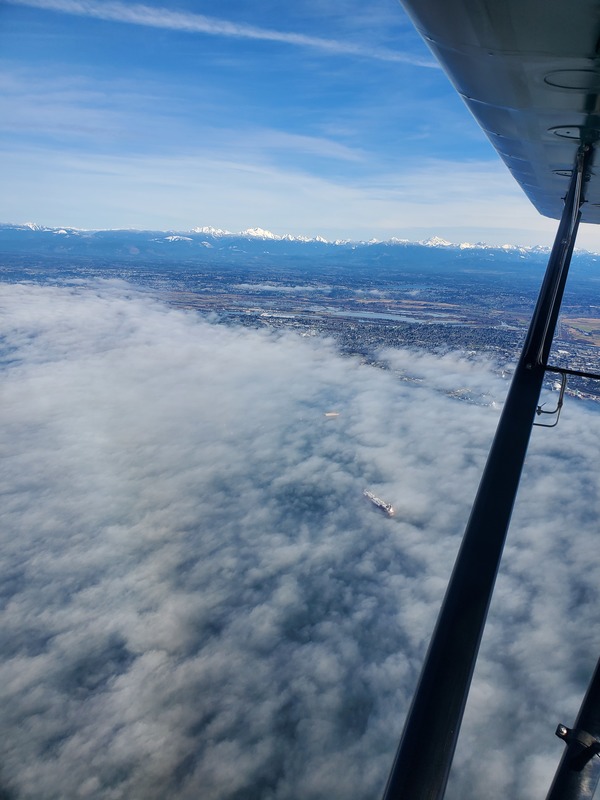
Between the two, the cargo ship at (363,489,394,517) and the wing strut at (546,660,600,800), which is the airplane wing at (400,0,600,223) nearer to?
the wing strut at (546,660,600,800)

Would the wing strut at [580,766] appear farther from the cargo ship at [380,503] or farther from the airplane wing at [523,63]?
the cargo ship at [380,503]

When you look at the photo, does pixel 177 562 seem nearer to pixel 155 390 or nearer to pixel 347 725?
pixel 347 725

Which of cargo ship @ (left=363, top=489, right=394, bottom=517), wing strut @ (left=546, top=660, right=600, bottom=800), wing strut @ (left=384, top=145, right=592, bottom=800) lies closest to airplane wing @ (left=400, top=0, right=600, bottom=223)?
wing strut @ (left=384, top=145, right=592, bottom=800)

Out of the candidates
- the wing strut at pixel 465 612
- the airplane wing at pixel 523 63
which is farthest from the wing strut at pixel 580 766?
the airplane wing at pixel 523 63

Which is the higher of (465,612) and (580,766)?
(465,612)

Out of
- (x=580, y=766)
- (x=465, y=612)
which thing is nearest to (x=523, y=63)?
(x=465, y=612)

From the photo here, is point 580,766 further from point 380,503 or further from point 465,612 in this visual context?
point 380,503
